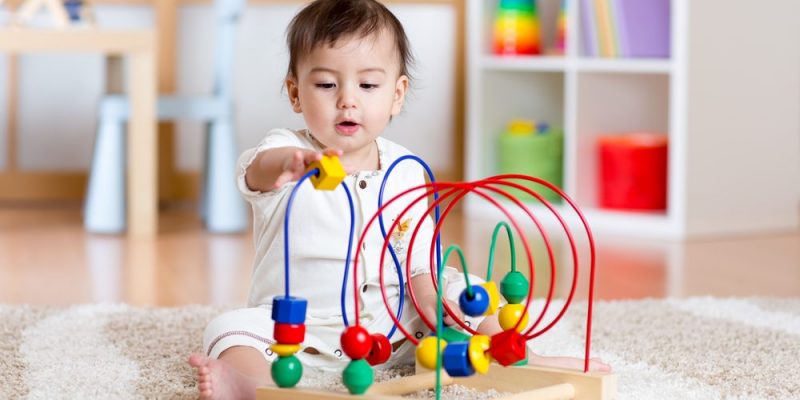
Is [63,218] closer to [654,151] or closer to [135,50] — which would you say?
[135,50]

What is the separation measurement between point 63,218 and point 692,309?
167cm

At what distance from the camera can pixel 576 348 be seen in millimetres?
1357

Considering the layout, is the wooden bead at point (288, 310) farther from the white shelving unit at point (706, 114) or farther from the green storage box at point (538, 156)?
the green storage box at point (538, 156)

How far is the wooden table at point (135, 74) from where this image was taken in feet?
7.88

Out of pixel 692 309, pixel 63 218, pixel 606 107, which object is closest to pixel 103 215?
pixel 63 218

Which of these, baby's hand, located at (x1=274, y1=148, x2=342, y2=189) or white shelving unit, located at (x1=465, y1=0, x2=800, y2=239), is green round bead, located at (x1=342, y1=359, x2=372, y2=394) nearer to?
baby's hand, located at (x1=274, y1=148, x2=342, y2=189)

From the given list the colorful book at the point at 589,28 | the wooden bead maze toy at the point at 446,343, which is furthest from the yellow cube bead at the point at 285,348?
the colorful book at the point at 589,28

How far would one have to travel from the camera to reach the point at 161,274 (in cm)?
198

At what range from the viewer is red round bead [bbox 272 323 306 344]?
0.92 metres

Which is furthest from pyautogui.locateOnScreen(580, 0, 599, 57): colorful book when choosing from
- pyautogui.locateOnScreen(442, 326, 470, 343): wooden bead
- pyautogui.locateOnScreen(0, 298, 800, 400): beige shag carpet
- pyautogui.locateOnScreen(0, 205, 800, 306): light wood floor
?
pyautogui.locateOnScreen(442, 326, 470, 343): wooden bead

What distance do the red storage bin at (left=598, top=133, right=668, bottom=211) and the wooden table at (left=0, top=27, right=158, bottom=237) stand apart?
1.02m

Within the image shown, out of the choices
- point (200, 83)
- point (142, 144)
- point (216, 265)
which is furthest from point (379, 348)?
point (200, 83)

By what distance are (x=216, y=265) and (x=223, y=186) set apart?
516 millimetres

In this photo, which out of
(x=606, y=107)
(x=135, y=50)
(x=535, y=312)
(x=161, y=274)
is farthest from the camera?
(x=606, y=107)
